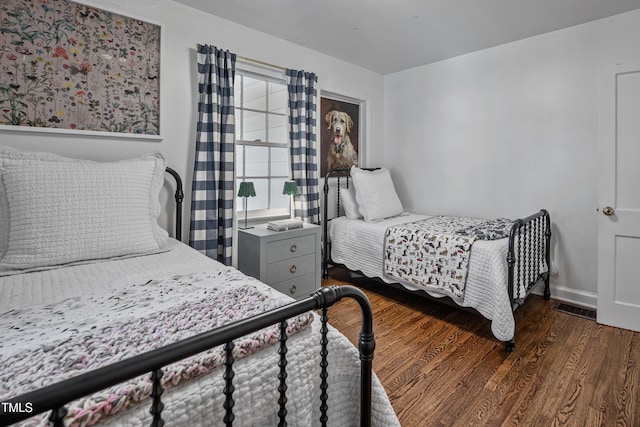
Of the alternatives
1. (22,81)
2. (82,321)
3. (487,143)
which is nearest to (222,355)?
(82,321)

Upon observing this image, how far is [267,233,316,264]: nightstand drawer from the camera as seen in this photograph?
8.52ft

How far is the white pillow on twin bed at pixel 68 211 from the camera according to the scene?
61.2 inches

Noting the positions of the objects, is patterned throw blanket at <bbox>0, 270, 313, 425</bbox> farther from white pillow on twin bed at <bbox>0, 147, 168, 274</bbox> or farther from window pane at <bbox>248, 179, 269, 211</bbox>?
window pane at <bbox>248, 179, 269, 211</bbox>

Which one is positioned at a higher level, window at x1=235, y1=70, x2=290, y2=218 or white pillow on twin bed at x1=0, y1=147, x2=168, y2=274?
window at x1=235, y1=70, x2=290, y2=218

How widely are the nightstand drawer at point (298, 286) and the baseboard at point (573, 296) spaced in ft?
6.64

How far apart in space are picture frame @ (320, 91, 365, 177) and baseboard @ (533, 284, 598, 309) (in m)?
2.33

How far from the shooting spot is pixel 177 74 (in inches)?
99.3

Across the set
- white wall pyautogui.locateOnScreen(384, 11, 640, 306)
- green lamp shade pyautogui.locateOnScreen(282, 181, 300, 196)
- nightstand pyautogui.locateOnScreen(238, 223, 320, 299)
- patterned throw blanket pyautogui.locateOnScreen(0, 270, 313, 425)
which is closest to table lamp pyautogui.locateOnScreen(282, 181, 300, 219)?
green lamp shade pyautogui.locateOnScreen(282, 181, 300, 196)

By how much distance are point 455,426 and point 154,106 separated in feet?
8.68

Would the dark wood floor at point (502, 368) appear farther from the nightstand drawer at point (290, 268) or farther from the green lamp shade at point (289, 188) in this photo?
the green lamp shade at point (289, 188)

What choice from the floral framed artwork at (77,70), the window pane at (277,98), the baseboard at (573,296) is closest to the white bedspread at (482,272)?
the baseboard at (573,296)

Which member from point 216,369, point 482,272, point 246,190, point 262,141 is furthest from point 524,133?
point 216,369

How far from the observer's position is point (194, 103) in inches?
103

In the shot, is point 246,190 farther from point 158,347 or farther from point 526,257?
point 526,257
